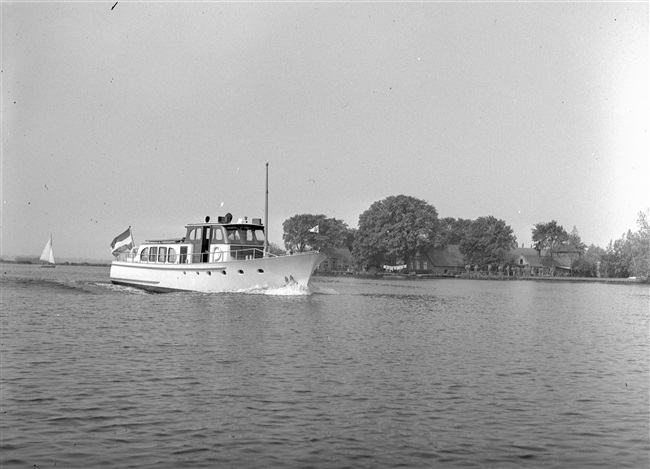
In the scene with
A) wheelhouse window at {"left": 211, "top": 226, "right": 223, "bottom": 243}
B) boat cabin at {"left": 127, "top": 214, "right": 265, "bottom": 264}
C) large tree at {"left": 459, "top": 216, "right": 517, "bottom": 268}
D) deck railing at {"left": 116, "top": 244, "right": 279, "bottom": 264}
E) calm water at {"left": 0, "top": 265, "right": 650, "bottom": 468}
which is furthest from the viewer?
large tree at {"left": 459, "top": 216, "right": 517, "bottom": 268}

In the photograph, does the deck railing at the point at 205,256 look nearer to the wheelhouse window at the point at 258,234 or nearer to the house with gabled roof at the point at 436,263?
the wheelhouse window at the point at 258,234

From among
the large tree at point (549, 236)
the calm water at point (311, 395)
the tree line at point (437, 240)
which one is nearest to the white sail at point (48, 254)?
the tree line at point (437, 240)

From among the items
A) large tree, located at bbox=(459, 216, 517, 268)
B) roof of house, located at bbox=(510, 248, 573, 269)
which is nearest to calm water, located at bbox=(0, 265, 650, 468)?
large tree, located at bbox=(459, 216, 517, 268)

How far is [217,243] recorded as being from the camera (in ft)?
142

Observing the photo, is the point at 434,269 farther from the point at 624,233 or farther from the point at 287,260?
the point at 287,260

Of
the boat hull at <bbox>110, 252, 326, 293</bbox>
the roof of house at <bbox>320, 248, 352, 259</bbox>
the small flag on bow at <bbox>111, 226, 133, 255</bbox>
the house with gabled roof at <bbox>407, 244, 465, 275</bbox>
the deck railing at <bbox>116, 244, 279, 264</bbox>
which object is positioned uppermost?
the roof of house at <bbox>320, 248, 352, 259</bbox>

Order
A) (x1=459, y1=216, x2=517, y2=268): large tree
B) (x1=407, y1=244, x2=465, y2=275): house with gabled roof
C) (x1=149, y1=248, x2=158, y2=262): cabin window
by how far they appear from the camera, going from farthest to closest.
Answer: (x1=407, y1=244, x2=465, y2=275): house with gabled roof → (x1=459, y1=216, x2=517, y2=268): large tree → (x1=149, y1=248, x2=158, y2=262): cabin window

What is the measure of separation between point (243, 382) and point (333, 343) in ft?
24.5

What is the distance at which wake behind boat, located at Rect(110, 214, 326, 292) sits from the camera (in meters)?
41.5

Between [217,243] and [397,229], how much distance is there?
80.0 metres

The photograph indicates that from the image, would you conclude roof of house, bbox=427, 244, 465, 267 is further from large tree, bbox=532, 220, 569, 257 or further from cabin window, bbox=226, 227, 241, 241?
cabin window, bbox=226, 227, 241, 241

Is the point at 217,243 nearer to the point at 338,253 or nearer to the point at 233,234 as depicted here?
the point at 233,234

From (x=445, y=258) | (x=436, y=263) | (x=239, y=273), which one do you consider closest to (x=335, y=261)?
(x=436, y=263)

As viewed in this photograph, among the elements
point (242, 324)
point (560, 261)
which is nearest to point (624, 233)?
point (560, 261)
